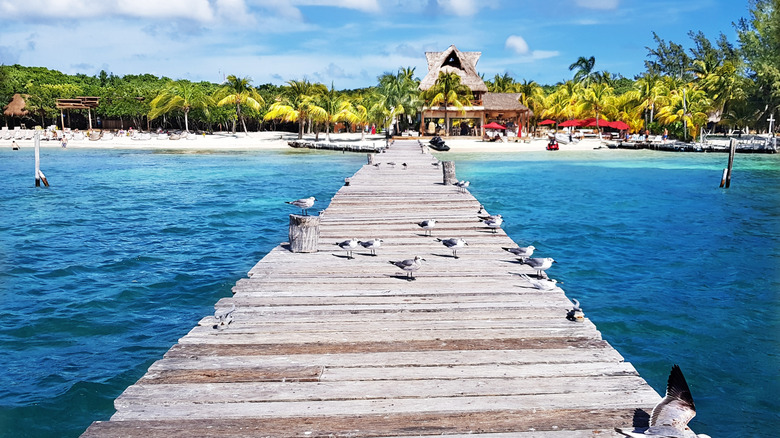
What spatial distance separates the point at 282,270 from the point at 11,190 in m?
29.2

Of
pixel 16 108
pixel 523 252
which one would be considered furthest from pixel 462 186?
pixel 16 108

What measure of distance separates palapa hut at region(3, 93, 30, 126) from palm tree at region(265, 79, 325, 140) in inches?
1202

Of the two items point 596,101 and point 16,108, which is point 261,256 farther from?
point 16,108

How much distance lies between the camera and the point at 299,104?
65.8 metres

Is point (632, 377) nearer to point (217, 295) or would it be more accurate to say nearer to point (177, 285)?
point (217, 295)

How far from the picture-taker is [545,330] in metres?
7.41

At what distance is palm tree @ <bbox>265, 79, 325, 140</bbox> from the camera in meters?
63.4

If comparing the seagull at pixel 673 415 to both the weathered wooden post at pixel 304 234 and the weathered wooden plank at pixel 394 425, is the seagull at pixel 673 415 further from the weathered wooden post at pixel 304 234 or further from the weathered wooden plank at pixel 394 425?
the weathered wooden post at pixel 304 234

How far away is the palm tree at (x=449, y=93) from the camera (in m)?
59.2

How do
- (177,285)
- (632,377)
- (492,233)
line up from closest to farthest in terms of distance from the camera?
1. (632,377)
2. (492,233)
3. (177,285)

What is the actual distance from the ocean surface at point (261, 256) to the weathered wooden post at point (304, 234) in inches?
107

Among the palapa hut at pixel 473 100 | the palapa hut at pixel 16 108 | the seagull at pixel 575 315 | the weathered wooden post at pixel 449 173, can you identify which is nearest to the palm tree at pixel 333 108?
the palapa hut at pixel 473 100

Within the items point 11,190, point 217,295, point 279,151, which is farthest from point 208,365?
point 279,151

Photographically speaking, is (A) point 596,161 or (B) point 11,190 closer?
(B) point 11,190
